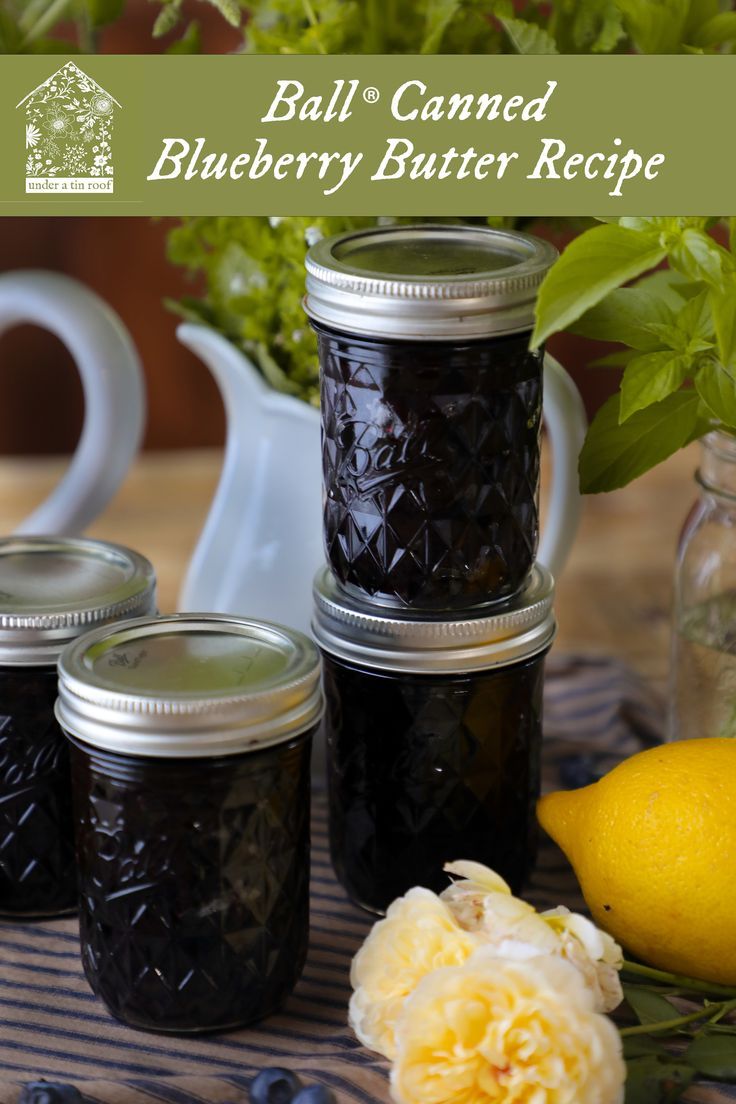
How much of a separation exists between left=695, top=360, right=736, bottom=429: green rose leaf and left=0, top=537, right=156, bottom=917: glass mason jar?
11.5 inches

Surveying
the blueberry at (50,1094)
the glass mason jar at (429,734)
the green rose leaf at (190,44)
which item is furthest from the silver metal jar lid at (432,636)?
the green rose leaf at (190,44)

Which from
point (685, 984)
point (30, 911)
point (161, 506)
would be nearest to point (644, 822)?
point (685, 984)

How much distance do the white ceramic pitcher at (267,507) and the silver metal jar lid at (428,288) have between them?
15 cm

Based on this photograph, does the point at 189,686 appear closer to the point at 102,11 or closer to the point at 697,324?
the point at 697,324

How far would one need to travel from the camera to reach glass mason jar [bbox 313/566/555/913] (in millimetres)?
649

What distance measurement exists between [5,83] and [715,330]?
1.27 feet

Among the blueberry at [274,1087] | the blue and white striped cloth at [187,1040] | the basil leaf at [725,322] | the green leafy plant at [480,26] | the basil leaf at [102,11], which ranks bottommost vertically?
the blue and white striped cloth at [187,1040]

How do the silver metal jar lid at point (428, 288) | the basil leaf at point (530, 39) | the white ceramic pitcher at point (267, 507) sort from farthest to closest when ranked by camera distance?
the white ceramic pitcher at point (267, 507) < the basil leaf at point (530, 39) < the silver metal jar lid at point (428, 288)

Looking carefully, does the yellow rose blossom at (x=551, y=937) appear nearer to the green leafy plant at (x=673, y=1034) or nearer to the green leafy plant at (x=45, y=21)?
the green leafy plant at (x=673, y=1034)

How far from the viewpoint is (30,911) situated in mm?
696

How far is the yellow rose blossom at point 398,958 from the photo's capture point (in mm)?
542

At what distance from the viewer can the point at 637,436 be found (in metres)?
0.67

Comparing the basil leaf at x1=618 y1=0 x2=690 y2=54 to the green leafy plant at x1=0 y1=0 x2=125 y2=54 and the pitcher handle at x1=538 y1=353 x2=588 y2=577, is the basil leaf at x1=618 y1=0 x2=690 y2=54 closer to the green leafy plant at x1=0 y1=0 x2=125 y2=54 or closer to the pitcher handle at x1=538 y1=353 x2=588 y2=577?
the pitcher handle at x1=538 y1=353 x2=588 y2=577

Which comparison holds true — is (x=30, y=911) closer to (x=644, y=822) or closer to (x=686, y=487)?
(x=644, y=822)
